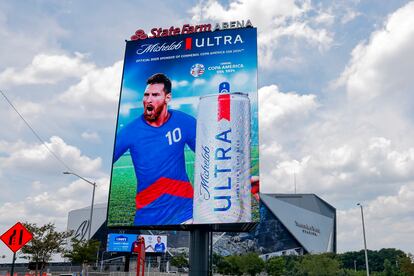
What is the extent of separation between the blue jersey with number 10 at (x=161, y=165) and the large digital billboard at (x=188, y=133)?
0.06m

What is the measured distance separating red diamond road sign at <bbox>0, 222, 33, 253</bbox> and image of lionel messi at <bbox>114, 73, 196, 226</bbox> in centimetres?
1072

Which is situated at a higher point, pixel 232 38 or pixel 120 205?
pixel 232 38

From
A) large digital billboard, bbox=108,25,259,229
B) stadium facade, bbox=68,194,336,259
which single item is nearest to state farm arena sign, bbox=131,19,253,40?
large digital billboard, bbox=108,25,259,229

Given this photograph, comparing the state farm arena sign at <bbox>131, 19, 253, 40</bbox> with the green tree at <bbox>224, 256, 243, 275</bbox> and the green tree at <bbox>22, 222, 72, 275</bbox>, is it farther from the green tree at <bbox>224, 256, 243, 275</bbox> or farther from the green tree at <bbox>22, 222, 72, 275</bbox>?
the green tree at <bbox>224, 256, 243, 275</bbox>

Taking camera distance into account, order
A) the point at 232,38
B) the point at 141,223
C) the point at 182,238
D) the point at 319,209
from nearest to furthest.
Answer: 1. the point at 141,223
2. the point at 232,38
3. the point at 182,238
4. the point at 319,209

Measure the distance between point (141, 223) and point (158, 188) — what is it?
248 centimetres

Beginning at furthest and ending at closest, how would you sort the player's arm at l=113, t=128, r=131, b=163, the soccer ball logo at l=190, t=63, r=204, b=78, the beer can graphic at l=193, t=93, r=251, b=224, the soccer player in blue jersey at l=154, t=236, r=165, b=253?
the soccer player in blue jersey at l=154, t=236, r=165, b=253 < the soccer ball logo at l=190, t=63, r=204, b=78 < the player's arm at l=113, t=128, r=131, b=163 < the beer can graphic at l=193, t=93, r=251, b=224

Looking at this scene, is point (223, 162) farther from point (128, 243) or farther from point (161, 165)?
point (128, 243)

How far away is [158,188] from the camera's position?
3059 centimetres

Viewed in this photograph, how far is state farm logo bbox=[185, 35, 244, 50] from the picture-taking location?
32531 mm

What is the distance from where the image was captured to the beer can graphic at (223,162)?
28.5 metres

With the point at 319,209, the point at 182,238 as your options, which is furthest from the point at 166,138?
the point at 319,209

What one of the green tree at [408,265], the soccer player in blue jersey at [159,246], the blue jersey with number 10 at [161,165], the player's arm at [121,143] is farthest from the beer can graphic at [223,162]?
the soccer player in blue jersey at [159,246]

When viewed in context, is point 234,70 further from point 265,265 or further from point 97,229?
point 97,229
